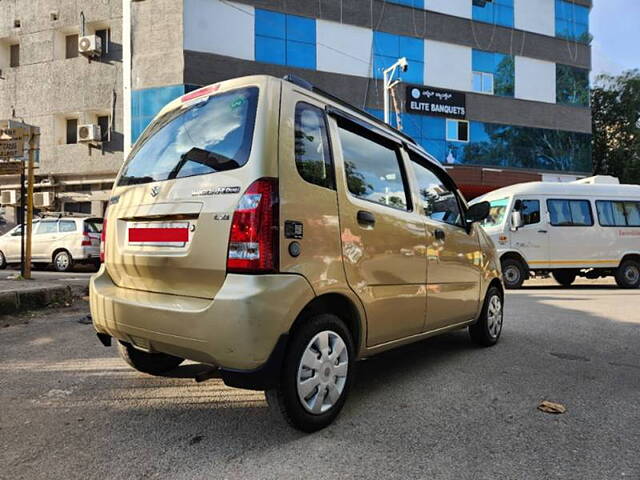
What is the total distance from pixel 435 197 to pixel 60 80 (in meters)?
21.2

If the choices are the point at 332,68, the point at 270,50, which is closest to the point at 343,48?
the point at 332,68

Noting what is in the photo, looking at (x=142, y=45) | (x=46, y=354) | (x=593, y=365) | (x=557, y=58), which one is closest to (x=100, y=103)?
(x=142, y=45)

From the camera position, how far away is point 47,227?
13.4 metres

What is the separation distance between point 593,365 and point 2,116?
966 inches

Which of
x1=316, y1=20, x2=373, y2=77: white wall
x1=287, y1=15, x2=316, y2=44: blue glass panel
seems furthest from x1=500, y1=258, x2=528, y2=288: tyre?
x1=287, y1=15, x2=316, y2=44: blue glass panel

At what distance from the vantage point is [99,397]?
10.7 ft

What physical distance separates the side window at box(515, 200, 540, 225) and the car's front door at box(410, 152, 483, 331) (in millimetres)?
7237

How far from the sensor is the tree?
29672mm

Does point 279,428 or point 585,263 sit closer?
point 279,428

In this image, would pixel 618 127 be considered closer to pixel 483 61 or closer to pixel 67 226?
pixel 483 61

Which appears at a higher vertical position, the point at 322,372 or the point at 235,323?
the point at 235,323

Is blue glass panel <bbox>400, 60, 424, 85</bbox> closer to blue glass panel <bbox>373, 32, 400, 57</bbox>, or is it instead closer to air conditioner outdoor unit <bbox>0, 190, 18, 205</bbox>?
blue glass panel <bbox>373, 32, 400, 57</bbox>

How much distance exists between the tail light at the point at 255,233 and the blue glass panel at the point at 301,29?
18957 millimetres

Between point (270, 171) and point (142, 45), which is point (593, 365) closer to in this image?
point (270, 171)
